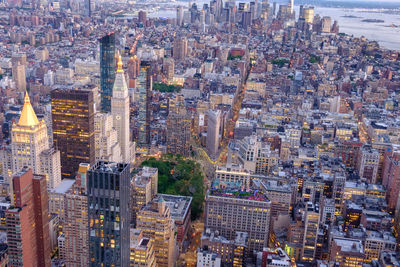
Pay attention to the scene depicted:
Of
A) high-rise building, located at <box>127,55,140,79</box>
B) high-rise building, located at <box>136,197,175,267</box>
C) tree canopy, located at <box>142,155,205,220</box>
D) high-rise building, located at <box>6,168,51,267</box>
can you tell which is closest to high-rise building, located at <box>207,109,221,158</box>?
tree canopy, located at <box>142,155,205,220</box>

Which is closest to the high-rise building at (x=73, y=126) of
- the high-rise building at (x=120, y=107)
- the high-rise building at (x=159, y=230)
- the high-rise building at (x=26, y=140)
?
the high-rise building at (x=26, y=140)

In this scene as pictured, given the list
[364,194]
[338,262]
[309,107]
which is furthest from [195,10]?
[338,262]

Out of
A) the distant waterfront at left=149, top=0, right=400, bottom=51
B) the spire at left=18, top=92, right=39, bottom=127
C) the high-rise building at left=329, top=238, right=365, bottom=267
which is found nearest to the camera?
the high-rise building at left=329, top=238, right=365, bottom=267

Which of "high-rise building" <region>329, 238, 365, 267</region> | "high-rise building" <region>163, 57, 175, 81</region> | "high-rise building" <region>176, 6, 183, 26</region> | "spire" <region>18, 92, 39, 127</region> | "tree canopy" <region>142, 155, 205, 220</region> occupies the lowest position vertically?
"tree canopy" <region>142, 155, 205, 220</region>

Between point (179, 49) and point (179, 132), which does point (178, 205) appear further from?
point (179, 49)

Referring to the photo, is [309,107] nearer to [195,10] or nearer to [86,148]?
[86,148]

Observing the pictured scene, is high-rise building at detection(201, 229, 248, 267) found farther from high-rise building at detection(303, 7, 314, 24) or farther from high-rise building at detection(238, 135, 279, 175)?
high-rise building at detection(303, 7, 314, 24)

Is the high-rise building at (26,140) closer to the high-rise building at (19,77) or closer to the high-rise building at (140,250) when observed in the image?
the high-rise building at (140,250)
